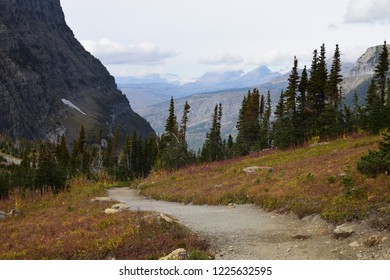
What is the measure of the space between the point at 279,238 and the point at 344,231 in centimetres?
242

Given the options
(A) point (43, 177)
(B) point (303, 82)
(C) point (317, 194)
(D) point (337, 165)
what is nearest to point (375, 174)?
(C) point (317, 194)

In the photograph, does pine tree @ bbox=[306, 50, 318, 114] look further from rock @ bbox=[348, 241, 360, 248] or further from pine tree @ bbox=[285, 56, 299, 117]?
rock @ bbox=[348, 241, 360, 248]

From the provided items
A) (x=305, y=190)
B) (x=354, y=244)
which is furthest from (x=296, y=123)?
(x=354, y=244)

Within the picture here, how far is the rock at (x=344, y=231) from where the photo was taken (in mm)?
13266

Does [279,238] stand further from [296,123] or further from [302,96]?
[302,96]

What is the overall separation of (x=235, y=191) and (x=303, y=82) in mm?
41039

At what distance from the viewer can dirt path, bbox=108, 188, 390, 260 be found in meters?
12.0

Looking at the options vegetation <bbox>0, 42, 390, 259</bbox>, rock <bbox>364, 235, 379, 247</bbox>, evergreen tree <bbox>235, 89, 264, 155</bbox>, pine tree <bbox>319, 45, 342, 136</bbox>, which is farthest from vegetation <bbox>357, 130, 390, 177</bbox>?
evergreen tree <bbox>235, 89, 264, 155</bbox>

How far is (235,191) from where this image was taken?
25.5 metres

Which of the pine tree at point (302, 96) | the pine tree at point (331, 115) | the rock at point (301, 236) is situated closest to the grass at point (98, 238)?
the rock at point (301, 236)

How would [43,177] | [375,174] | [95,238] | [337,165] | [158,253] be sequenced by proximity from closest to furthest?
[158,253] < [95,238] < [375,174] < [337,165] < [43,177]

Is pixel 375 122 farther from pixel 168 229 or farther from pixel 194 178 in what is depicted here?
pixel 168 229

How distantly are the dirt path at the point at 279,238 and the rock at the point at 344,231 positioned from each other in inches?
7.0
